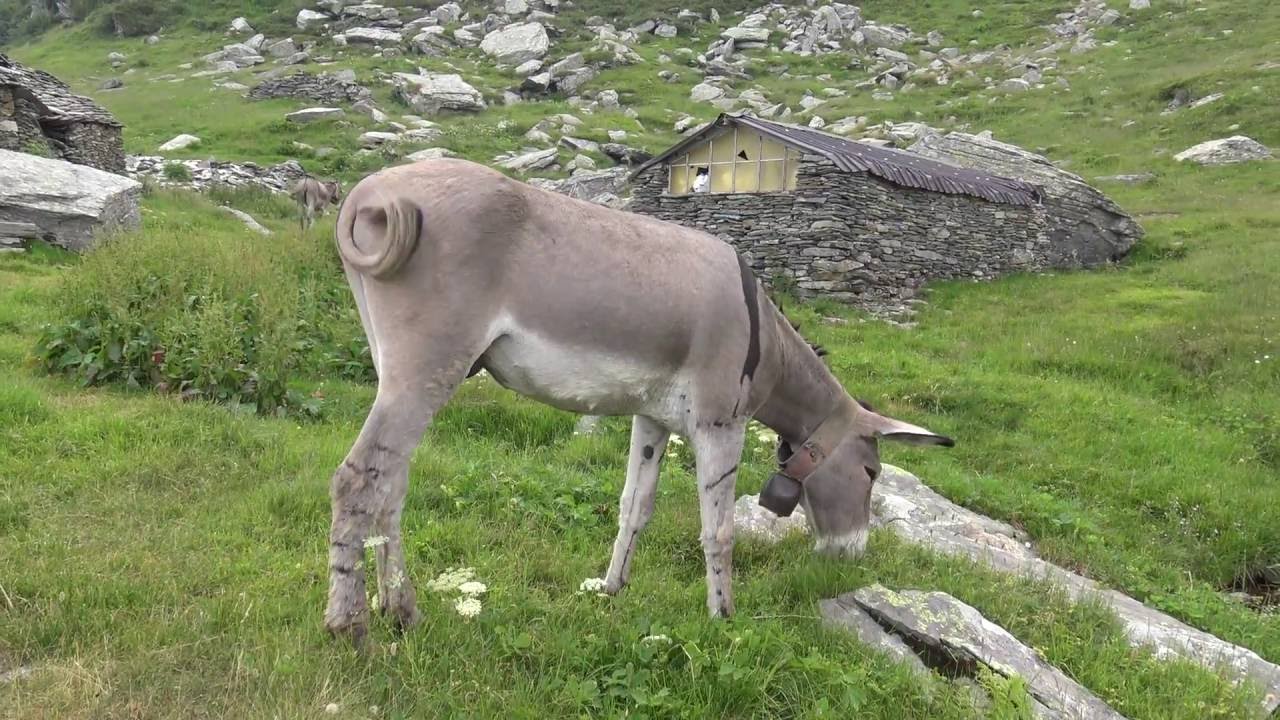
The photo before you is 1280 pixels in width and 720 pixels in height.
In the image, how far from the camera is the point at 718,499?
14.3ft

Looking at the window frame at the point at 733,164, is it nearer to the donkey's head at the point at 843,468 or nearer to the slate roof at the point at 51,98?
the donkey's head at the point at 843,468

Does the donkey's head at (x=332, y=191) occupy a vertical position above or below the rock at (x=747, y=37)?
below

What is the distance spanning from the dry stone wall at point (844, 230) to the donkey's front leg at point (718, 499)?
1473 centimetres

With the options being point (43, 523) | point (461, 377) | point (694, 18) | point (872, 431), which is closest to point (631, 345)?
point (461, 377)

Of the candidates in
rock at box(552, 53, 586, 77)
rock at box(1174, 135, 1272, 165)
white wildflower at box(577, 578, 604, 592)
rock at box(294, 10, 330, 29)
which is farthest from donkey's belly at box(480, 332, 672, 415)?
rock at box(294, 10, 330, 29)

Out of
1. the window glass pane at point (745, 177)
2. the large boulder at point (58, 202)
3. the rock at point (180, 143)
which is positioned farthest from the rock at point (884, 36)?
the large boulder at point (58, 202)

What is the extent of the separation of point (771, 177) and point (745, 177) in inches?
29.5

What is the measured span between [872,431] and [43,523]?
17.2 feet

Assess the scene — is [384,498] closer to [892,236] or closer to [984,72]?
[892,236]

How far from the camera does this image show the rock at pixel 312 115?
35781mm

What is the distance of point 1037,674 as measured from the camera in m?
4.05

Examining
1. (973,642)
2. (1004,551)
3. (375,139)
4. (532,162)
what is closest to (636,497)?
(973,642)

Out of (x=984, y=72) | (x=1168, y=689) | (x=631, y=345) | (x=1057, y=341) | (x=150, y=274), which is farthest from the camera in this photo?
(x=984, y=72)

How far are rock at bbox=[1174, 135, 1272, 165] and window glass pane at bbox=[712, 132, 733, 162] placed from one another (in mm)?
22917
